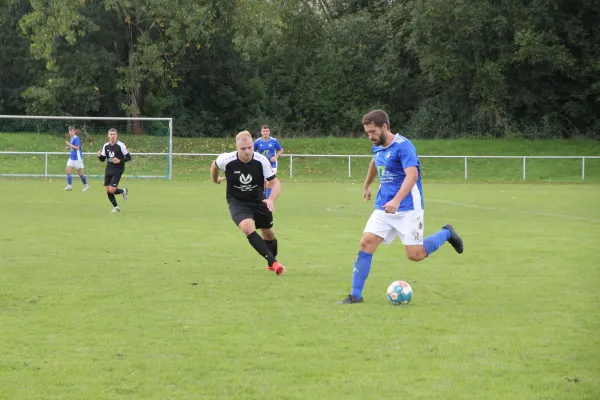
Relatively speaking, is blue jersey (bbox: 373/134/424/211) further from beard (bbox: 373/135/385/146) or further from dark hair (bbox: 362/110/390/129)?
dark hair (bbox: 362/110/390/129)

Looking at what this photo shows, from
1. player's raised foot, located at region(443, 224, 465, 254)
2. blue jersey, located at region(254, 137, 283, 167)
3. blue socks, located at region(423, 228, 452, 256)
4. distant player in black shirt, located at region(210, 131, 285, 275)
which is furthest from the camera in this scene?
blue jersey, located at region(254, 137, 283, 167)

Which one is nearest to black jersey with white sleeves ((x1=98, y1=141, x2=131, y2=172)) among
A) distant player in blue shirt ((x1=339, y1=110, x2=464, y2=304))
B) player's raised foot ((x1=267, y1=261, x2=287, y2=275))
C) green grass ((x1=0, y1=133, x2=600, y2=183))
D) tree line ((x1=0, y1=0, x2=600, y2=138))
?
player's raised foot ((x1=267, y1=261, x2=287, y2=275))

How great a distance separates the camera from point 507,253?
1274 cm

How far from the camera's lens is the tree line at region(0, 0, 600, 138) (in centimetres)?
4262

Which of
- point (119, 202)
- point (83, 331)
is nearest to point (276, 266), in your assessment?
point (83, 331)

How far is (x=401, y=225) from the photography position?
28.3ft

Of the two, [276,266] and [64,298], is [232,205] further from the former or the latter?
[64,298]

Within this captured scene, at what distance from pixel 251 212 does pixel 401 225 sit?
272cm

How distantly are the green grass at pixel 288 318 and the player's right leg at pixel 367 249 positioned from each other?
21cm

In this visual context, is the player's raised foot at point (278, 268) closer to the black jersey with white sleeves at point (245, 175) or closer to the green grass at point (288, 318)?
the green grass at point (288, 318)

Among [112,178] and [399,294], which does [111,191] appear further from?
[399,294]

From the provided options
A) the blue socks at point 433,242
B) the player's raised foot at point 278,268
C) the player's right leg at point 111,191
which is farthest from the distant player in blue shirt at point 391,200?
the player's right leg at point 111,191

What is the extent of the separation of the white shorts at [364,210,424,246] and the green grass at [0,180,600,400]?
0.62m

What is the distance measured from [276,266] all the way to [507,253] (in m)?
3.94
